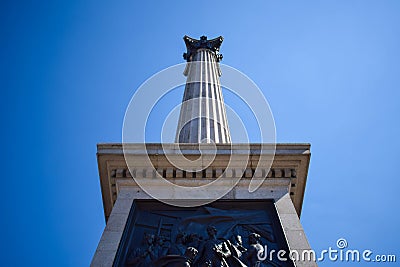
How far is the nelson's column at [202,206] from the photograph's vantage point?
29.0 feet

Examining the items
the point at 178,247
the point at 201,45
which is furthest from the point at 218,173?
the point at 201,45

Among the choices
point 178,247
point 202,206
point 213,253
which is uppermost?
point 202,206

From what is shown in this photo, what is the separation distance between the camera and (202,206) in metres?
10.3

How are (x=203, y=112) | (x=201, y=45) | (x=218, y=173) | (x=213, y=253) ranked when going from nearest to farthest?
(x=213, y=253), (x=218, y=173), (x=203, y=112), (x=201, y=45)

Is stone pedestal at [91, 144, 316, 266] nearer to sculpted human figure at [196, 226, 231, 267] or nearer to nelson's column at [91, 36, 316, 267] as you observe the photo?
nelson's column at [91, 36, 316, 267]

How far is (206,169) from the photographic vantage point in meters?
11.1

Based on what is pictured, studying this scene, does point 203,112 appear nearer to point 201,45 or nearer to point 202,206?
point 202,206

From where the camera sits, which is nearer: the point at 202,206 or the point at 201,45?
the point at 202,206

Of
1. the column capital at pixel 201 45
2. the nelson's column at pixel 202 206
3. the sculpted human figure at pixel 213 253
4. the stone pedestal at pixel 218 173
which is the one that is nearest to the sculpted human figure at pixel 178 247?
the nelson's column at pixel 202 206

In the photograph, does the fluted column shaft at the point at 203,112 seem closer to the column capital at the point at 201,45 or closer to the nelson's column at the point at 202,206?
the nelson's column at the point at 202,206

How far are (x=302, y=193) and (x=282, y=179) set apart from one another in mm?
957

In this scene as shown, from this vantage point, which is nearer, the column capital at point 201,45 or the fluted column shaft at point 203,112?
the fluted column shaft at point 203,112

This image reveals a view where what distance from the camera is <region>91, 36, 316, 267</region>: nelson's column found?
883 centimetres

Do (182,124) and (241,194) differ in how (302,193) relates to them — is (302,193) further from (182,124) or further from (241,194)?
(182,124)
